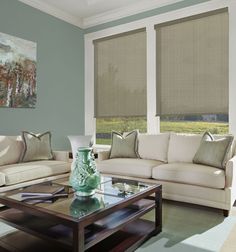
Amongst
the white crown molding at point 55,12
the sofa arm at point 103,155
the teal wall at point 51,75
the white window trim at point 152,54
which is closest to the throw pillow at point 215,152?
the white window trim at point 152,54

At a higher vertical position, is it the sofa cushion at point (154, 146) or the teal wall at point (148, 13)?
the teal wall at point (148, 13)

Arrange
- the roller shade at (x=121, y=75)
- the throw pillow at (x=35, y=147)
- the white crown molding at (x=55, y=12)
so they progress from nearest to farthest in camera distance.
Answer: the throw pillow at (x=35, y=147), the white crown molding at (x=55, y=12), the roller shade at (x=121, y=75)

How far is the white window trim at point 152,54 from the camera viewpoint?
391cm

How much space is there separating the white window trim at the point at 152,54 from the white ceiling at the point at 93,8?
204 mm

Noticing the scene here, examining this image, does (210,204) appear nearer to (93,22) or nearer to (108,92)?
(108,92)

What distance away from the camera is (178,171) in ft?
10.4

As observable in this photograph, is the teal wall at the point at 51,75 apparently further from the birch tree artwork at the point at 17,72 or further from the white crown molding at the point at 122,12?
the white crown molding at the point at 122,12

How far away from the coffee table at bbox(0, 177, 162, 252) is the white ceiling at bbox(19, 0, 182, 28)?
3.42 meters

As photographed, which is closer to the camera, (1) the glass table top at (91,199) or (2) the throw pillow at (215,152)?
(1) the glass table top at (91,199)

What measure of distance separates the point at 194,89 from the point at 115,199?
275 cm

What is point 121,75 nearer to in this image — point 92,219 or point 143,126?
point 143,126

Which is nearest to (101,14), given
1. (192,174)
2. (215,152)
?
(215,152)

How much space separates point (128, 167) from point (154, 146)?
0.64 m

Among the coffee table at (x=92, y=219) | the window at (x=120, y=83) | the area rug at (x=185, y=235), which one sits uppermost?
the window at (x=120, y=83)
